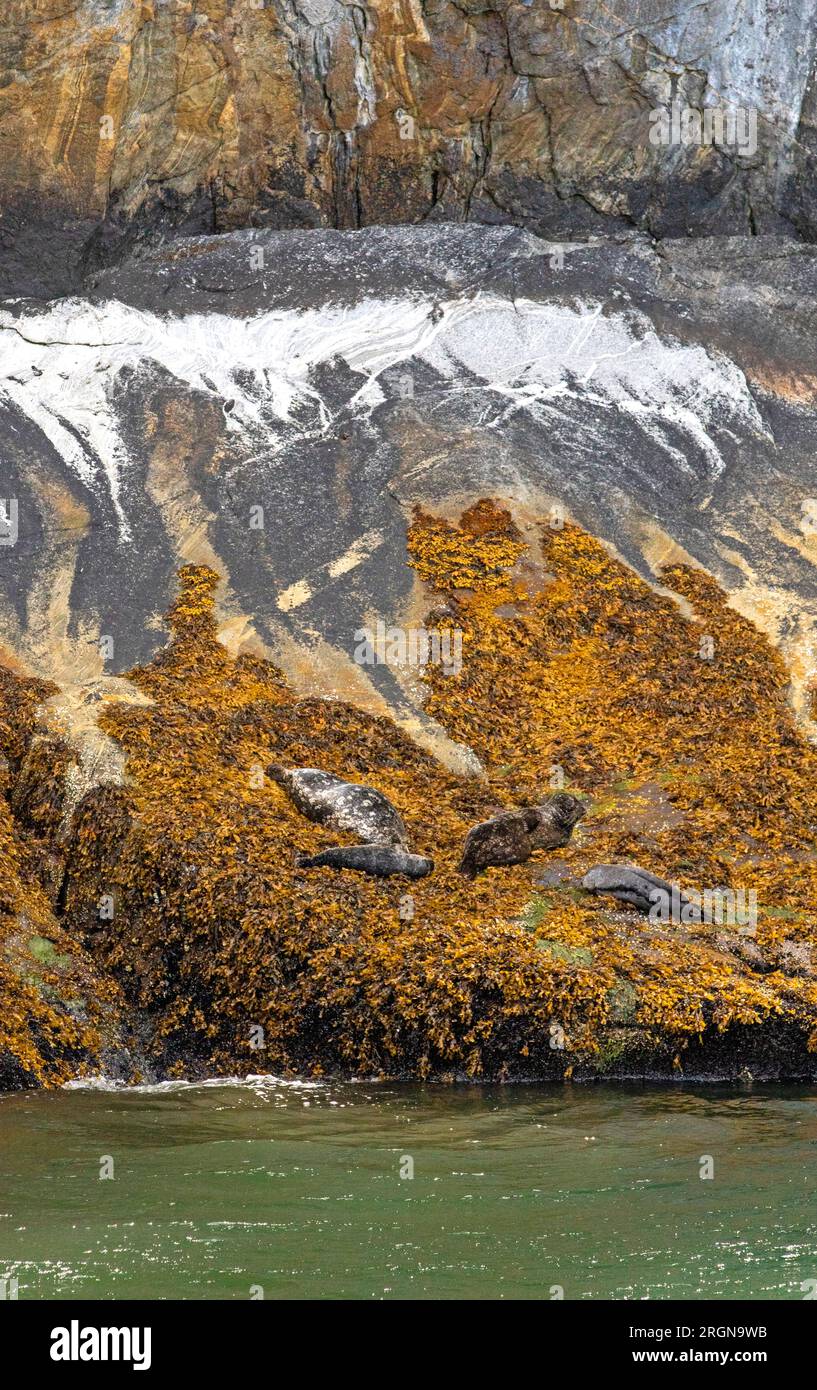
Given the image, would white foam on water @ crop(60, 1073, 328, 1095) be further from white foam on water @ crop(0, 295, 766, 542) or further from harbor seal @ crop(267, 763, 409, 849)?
white foam on water @ crop(0, 295, 766, 542)

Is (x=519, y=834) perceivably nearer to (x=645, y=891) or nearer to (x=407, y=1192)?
(x=645, y=891)

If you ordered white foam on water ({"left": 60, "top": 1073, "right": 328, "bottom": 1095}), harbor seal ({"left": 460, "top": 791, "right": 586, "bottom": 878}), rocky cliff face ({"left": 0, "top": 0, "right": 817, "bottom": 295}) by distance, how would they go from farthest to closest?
rocky cliff face ({"left": 0, "top": 0, "right": 817, "bottom": 295}), harbor seal ({"left": 460, "top": 791, "right": 586, "bottom": 878}), white foam on water ({"left": 60, "top": 1073, "right": 328, "bottom": 1095})

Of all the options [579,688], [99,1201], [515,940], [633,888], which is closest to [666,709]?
[579,688]

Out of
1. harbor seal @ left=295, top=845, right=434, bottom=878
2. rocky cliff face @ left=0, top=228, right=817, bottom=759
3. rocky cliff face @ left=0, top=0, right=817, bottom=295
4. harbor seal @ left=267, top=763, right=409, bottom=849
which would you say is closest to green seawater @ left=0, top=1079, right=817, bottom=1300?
harbor seal @ left=295, top=845, right=434, bottom=878

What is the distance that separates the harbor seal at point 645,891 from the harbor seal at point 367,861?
5.20ft

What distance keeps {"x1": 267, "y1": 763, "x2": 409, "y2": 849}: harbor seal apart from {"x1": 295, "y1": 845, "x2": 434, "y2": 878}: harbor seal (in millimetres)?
374

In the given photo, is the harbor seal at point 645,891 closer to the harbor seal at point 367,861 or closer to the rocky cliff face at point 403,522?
the rocky cliff face at point 403,522

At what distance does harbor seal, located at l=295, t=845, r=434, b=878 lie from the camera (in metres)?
13.0

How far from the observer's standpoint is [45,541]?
18656 millimetres

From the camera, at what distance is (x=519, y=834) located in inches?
551

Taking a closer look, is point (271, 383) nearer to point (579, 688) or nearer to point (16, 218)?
point (16, 218)

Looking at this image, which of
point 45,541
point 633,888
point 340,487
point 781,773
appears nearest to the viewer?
point 633,888

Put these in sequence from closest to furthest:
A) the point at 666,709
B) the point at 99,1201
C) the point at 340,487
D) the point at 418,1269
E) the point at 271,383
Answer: the point at 418,1269 < the point at 99,1201 < the point at 666,709 < the point at 340,487 < the point at 271,383

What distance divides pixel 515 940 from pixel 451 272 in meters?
14.7
